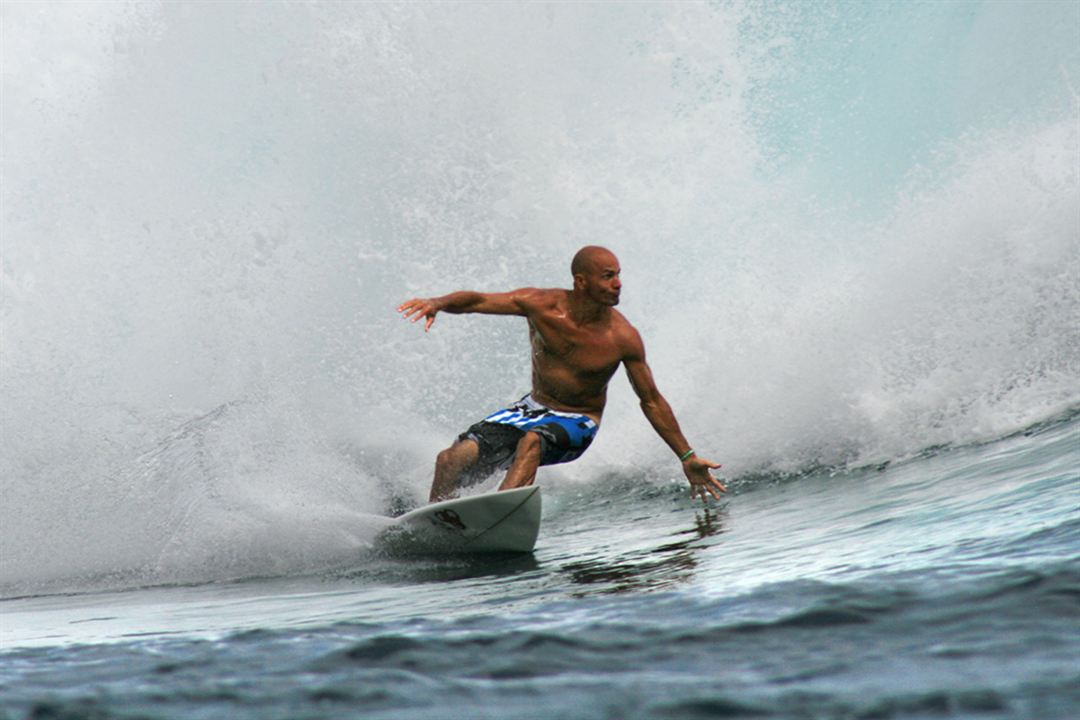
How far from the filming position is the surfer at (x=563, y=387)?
7789 mm

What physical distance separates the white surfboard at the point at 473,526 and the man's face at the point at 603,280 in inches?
46.4

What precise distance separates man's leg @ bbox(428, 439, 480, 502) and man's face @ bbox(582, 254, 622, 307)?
4.08 feet

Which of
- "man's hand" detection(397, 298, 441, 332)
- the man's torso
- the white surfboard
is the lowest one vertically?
the white surfboard

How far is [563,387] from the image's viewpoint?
26.7 ft

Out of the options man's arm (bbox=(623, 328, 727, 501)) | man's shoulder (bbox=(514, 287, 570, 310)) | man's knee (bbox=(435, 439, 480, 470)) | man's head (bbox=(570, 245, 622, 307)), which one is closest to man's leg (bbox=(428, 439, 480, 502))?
man's knee (bbox=(435, 439, 480, 470))

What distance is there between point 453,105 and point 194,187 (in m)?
3.74

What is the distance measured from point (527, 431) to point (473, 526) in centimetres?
76

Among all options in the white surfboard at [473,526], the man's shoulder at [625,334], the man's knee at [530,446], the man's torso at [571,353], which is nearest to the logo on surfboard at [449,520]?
the white surfboard at [473,526]

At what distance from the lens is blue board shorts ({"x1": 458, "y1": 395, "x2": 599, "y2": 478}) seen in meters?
8.09

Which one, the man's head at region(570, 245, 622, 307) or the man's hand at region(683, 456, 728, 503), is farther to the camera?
the man's hand at region(683, 456, 728, 503)

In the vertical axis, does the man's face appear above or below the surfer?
above

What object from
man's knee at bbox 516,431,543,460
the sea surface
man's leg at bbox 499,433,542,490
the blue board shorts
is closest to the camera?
the sea surface

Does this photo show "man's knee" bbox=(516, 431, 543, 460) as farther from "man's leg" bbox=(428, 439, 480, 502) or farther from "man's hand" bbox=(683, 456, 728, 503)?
"man's hand" bbox=(683, 456, 728, 503)

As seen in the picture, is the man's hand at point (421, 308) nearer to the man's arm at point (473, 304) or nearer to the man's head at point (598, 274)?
the man's arm at point (473, 304)
